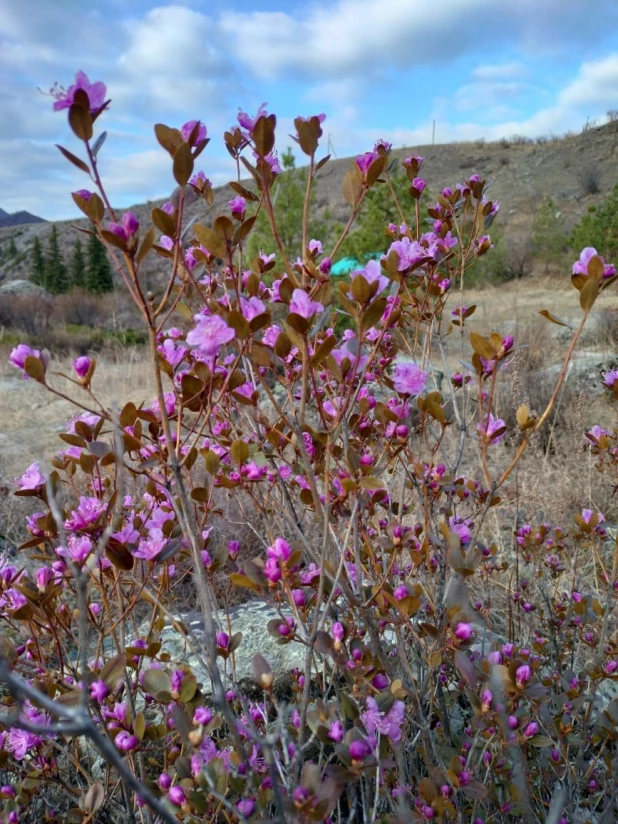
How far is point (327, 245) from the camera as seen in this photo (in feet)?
31.4

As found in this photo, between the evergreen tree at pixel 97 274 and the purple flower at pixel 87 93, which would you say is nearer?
the purple flower at pixel 87 93

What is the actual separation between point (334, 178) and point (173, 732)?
1441 inches

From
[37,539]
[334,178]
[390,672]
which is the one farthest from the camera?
[334,178]

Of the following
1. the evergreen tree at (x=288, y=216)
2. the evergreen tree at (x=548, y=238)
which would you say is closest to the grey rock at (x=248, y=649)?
the evergreen tree at (x=288, y=216)

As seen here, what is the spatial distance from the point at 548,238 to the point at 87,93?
1664 cm

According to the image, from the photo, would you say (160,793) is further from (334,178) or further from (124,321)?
(334,178)

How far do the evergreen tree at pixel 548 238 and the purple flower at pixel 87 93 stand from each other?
1610cm

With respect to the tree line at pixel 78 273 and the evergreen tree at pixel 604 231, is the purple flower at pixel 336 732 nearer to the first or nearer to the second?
the evergreen tree at pixel 604 231

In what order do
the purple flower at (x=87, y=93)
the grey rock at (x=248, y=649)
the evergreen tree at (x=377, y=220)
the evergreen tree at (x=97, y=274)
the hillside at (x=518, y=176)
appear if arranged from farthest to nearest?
the hillside at (x=518, y=176)
the evergreen tree at (x=97, y=274)
the evergreen tree at (x=377, y=220)
the grey rock at (x=248, y=649)
the purple flower at (x=87, y=93)

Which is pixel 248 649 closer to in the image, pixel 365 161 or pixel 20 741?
pixel 20 741

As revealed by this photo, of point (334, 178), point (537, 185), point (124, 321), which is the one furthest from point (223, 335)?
point (334, 178)

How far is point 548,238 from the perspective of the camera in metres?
15.2

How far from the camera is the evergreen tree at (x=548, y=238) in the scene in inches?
589

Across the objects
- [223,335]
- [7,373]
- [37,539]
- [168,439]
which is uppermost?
[223,335]
